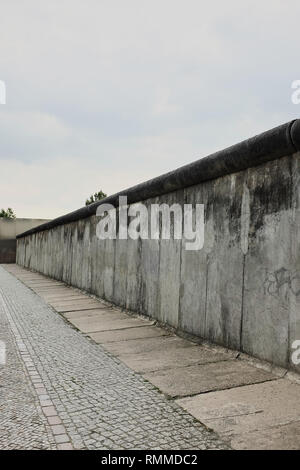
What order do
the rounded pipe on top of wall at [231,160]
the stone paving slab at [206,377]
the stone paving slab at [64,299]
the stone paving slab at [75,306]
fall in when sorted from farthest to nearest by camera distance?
the stone paving slab at [64,299], the stone paving slab at [75,306], the rounded pipe on top of wall at [231,160], the stone paving slab at [206,377]

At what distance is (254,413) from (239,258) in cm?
204

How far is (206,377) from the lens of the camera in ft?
13.4

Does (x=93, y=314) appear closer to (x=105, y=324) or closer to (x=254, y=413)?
(x=105, y=324)

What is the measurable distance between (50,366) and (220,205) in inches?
107

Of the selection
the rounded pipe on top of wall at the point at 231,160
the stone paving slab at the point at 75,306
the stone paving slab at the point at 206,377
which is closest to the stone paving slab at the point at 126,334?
the stone paving slab at the point at 206,377

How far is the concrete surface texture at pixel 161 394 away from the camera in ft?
9.12

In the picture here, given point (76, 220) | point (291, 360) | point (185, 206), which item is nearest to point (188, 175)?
point (185, 206)

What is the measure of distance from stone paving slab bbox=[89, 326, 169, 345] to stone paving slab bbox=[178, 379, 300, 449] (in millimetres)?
2544

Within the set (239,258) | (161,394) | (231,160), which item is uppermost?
(231,160)

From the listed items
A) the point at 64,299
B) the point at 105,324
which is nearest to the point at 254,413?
the point at 105,324

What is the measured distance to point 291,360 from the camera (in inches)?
155

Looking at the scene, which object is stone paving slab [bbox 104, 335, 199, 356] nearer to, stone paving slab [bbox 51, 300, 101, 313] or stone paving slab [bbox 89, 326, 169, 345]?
stone paving slab [bbox 89, 326, 169, 345]

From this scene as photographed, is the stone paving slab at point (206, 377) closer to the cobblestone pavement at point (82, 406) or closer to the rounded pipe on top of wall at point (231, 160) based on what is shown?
the cobblestone pavement at point (82, 406)
